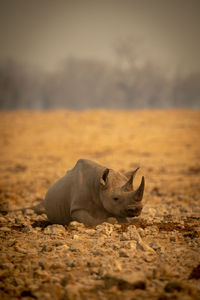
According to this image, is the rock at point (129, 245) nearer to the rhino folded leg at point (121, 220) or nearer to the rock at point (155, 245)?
the rock at point (155, 245)

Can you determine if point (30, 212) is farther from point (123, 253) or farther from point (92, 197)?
point (123, 253)

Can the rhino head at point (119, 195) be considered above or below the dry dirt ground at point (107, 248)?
above

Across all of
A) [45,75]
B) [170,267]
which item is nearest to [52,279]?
[170,267]

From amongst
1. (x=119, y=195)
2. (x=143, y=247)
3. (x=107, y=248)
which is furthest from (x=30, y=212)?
(x=143, y=247)

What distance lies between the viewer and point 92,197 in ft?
18.5

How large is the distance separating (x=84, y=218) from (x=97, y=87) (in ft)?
136

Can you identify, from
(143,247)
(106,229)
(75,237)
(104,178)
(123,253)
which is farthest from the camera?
(104,178)

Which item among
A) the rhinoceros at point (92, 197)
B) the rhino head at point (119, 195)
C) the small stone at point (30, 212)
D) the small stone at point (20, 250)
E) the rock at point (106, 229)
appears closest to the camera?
the small stone at point (20, 250)

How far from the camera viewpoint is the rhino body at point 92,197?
5.19 metres

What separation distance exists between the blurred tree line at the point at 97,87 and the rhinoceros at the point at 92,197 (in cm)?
3692

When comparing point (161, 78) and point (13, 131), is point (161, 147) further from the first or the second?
point (161, 78)

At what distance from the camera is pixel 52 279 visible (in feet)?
10.6

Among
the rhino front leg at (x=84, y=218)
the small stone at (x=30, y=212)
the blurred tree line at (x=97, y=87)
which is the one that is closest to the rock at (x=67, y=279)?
the rhino front leg at (x=84, y=218)

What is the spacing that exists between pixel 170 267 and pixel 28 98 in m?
43.4
